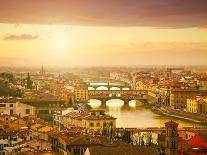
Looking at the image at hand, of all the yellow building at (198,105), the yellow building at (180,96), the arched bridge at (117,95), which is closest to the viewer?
the yellow building at (198,105)

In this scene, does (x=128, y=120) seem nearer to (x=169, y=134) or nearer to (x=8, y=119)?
(x=8, y=119)

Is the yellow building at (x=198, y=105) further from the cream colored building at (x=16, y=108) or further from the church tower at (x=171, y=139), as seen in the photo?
the church tower at (x=171, y=139)

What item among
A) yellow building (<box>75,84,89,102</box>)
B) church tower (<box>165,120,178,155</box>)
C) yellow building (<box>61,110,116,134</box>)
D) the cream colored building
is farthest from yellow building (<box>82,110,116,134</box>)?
yellow building (<box>75,84,89,102</box>)

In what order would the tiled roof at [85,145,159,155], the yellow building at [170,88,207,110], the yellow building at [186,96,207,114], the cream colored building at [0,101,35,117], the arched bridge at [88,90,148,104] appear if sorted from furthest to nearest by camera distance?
the arched bridge at [88,90,148,104]
the yellow building at [170,88,207,110]
the yellow building at [186,96,207,114]
the cream colored building at [0,101,35,117]
the tiled roof at [85,145,159,155]

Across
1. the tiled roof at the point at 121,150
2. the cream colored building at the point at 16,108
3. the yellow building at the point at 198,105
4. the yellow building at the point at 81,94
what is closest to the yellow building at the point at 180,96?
the yellow building at the point at 198,105

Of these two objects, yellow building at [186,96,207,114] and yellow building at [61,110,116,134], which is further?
yellow building at [186,96,207,114]

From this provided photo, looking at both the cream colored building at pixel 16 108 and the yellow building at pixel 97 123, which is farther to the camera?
the cream colored building at pixel 16 108

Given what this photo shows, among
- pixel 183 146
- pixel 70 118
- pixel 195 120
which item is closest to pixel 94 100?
pixel 195 120

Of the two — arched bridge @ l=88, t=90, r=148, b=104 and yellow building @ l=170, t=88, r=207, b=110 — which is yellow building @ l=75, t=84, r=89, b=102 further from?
yellow building @ l=170, t=88, r=207, b=110
